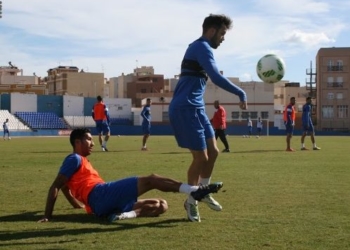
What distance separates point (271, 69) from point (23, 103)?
67.0 metres

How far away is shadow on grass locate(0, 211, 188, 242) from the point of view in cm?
605

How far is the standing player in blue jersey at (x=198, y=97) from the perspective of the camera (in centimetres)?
693

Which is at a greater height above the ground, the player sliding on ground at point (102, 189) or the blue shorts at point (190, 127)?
the blue shorts at point (190, 127)

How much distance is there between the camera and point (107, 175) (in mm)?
12516

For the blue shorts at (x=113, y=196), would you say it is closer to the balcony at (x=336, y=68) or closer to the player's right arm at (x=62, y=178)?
the player's right arm at (x=62, y=178)

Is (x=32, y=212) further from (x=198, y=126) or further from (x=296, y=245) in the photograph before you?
(x=296, y=245)

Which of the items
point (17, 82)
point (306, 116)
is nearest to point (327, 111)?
point (17, 82)

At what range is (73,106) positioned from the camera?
85.5 meters

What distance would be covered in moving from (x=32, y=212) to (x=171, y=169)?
6.72m

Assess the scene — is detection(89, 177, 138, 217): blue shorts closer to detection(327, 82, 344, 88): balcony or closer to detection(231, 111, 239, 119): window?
detection(231, 111, 239, 119): window

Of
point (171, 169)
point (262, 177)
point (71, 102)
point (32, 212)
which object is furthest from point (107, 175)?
point (71, 102)

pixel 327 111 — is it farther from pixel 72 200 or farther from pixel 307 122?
pixel 72 200

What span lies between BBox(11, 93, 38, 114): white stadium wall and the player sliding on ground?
75.0 m

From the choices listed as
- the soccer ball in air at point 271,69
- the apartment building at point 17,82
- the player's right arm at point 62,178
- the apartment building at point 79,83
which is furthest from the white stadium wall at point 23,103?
the player's right arm at point 62,178
